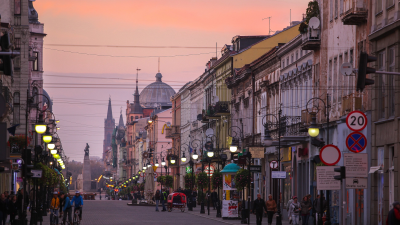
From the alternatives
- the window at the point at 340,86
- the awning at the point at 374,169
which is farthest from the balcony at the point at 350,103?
the awning at the point at 374,169

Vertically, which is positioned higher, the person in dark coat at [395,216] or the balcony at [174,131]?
the balcony at [174,131]

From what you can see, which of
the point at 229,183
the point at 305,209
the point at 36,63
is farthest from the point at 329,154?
the point at 36,63

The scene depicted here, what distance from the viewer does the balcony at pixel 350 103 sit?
3186cm

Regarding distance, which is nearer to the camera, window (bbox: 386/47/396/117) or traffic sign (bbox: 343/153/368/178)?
traffic sign (bbox: 343/153/368/178)

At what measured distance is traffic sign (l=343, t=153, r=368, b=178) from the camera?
19234mm

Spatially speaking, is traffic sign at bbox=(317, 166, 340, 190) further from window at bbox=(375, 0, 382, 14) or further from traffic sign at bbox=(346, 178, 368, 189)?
window at bbox=(375, 0, 382, 14)

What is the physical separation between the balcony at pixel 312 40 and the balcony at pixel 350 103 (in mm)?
5941

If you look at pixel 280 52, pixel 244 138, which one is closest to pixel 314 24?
pixel 280 52

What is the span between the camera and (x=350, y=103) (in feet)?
109

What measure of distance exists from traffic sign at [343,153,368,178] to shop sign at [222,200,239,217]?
22746 millimetres

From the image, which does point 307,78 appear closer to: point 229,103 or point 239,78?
point 239,78

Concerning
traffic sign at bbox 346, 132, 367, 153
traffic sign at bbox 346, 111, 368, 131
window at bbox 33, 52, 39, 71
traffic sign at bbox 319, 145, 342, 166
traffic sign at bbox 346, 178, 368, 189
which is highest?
window at bbox 33, 52, 39, 71

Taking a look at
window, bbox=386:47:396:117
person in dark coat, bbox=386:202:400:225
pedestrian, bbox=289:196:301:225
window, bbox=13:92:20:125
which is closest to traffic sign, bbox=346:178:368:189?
person in dark coat, bbox=386:202:400:225

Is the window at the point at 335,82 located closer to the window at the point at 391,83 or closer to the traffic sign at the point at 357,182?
the window at the point at 391,83
